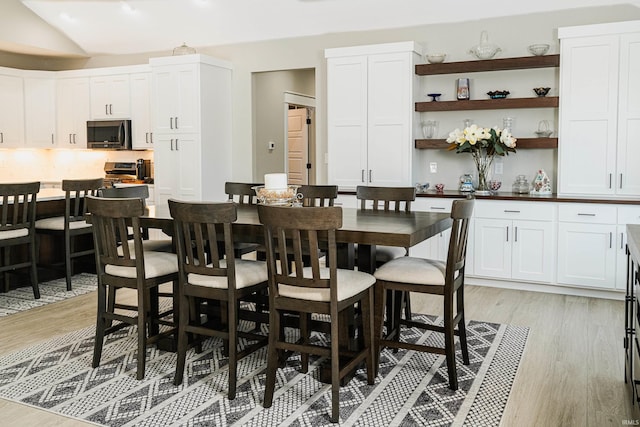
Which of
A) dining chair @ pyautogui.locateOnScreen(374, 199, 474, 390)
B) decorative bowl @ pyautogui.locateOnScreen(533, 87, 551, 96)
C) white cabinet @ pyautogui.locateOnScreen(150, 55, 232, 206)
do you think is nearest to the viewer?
dining chair @ pyautogui.locateOnScreen(374, 199, 474, 390)

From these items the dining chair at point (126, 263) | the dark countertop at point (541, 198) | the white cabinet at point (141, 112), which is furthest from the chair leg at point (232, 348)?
the white cabinet at point (141, 112)

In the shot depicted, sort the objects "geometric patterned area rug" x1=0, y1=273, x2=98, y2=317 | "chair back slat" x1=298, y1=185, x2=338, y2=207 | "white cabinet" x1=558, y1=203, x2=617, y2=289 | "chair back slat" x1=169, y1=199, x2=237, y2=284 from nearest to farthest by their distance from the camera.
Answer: "chair back slat" x1=169, y1=199, x2=237, y2=284
"chair back slat" x1=298, y1=185, x2=338, y2=207
"geometric patterned area rug" x1=0, y1=273, x2=98, y2=317
"white cabinet" x1=558, y1=203, x2=617, y2=289

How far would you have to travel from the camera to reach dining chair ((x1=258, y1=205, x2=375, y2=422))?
8.79 feet

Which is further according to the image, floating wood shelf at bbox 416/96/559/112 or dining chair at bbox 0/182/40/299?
floating wood shelf at bbox 416/96/559/112

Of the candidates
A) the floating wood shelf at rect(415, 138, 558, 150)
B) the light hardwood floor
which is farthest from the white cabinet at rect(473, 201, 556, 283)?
the floating wood shelf at rect(415, 138, 558, 150)

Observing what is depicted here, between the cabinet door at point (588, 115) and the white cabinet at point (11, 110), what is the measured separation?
267 inches

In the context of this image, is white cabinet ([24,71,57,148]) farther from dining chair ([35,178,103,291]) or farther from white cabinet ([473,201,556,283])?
white cabinet ([473,201,556,283])

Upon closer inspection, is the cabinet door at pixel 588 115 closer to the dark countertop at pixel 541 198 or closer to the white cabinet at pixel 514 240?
the dark countertop at pixel 541 198

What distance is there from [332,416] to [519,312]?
2.41 m

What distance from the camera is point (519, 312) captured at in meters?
4.61

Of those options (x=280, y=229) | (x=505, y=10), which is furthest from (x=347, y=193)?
(x=280, y=229)

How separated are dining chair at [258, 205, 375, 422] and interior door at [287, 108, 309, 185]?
609 cm

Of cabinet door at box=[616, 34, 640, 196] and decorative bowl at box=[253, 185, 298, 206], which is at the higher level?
cabinet door at box=[616, 34, 640, 196]

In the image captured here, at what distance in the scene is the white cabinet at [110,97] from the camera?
7.67 m
